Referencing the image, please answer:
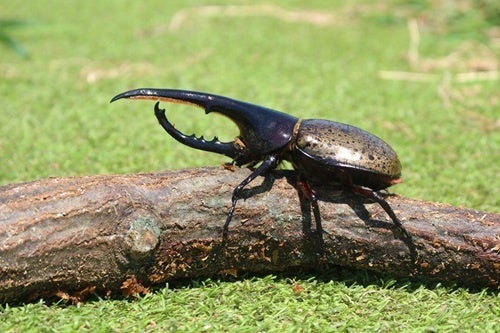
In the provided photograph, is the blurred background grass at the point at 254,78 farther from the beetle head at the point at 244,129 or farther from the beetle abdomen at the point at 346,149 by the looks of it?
the beetle head at the point at 244,129

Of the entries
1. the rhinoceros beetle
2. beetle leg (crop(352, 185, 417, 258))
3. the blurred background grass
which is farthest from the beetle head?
the blurred background grass

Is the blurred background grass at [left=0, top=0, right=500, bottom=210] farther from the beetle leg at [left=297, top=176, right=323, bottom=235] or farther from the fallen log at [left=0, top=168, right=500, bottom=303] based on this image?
the beetle leg at [left=297, top=176, right=323, bottom=235]

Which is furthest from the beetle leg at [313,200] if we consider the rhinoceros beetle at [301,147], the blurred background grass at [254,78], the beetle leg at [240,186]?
the blurred background grass at [254,78]

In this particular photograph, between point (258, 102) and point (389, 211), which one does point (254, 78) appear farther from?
point (389, 211)

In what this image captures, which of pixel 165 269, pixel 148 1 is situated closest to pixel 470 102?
pixel 165 269

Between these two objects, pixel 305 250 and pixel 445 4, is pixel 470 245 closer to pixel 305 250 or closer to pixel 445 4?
pixel 305 250
